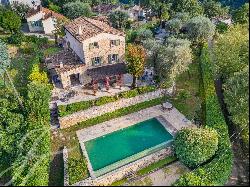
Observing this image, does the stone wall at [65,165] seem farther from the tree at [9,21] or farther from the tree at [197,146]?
the tree at [9,21]

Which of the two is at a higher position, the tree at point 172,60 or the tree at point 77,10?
the tree at point 77,10

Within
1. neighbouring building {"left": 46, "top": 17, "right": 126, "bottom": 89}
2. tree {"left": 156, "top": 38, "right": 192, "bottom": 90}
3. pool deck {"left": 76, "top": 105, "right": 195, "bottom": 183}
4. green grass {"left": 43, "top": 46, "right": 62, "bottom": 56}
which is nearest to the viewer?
pool deck {"left": 76, "top": 105, "right": 195, "bottom": 183}

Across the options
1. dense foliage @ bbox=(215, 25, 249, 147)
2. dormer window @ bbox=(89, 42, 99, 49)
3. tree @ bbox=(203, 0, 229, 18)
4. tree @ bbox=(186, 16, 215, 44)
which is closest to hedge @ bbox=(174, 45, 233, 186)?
dense foliage @ bbox=(215, 25, 249, 147)

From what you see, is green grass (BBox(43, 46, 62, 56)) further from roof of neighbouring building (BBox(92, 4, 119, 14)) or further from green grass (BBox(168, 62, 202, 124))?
roof of neighbouring building (BBox(92, 4, 119, 14))

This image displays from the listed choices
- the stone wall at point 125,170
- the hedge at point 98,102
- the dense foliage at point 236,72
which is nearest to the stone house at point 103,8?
the hedge at point 98,102

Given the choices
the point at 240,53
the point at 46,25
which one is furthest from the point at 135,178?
the point at 46,25

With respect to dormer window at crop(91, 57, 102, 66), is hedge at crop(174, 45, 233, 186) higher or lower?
lower
